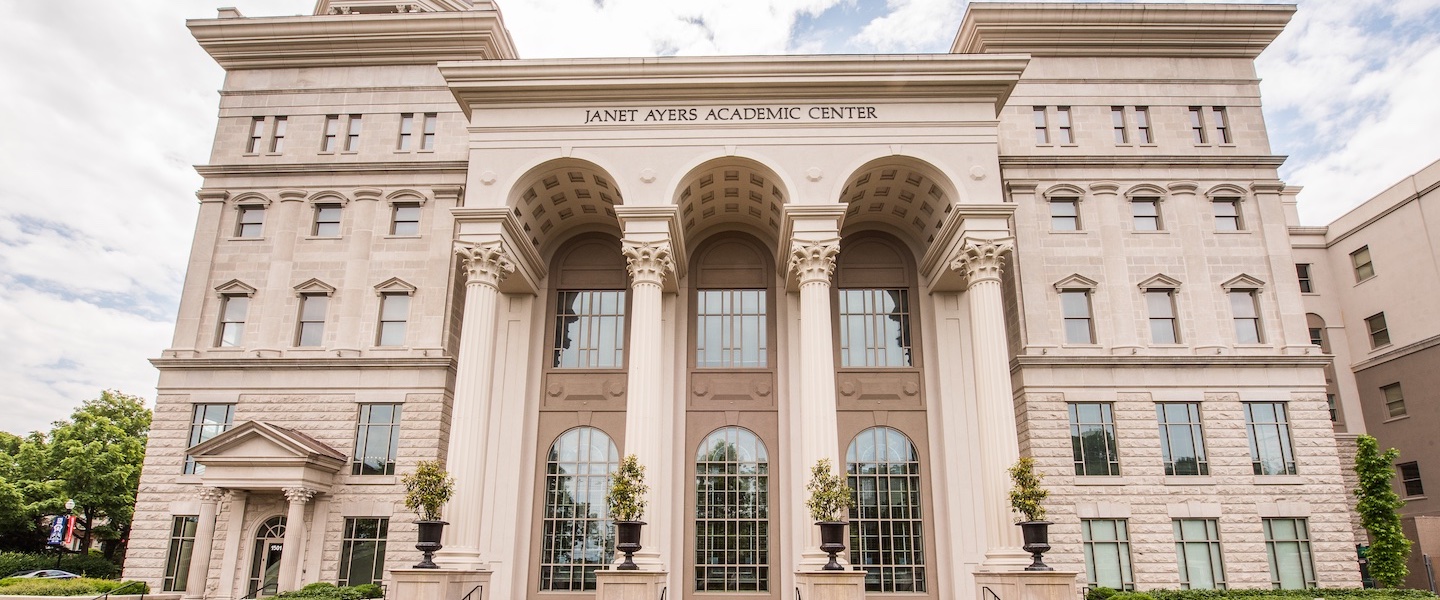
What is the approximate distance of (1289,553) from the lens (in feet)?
80.1

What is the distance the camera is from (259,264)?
92.8 feet

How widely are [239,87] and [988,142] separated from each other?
26965mm

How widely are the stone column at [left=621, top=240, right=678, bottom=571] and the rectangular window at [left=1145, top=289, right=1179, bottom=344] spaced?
15.7 meters

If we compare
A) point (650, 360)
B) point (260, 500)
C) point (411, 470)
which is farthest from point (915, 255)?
point (260, 500)

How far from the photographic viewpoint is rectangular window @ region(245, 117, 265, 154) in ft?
98.4

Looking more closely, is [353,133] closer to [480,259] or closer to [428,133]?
[428,133]

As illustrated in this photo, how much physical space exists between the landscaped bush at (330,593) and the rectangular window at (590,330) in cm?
904

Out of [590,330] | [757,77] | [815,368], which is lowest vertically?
[815,368]

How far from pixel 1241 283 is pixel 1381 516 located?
306 inches

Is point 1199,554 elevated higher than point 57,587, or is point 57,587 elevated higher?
point 1199,554

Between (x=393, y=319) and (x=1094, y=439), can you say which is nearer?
(x=1094, y=439)

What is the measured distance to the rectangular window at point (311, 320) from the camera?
90.5ft

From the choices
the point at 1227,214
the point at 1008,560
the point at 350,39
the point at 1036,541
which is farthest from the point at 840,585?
the point at 350,39

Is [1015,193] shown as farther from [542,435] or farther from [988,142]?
[542,435]
